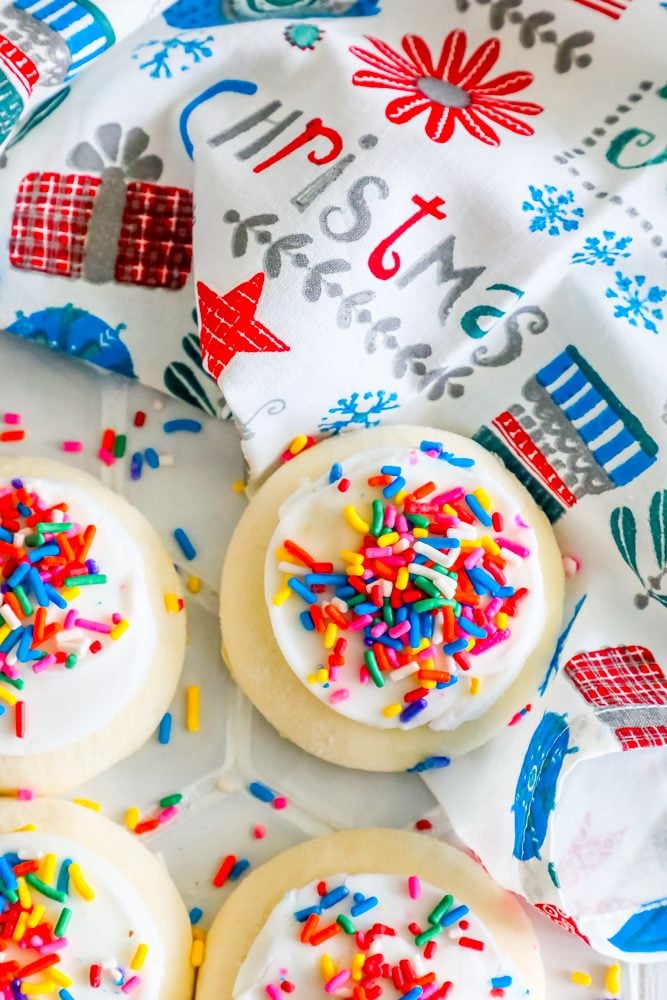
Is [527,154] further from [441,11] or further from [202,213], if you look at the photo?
[202,213]

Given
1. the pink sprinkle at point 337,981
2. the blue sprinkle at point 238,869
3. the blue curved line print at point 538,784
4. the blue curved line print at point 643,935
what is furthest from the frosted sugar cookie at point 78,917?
the blue curved line print at point 643,935

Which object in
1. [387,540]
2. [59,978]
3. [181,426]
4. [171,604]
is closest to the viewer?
[59,978]

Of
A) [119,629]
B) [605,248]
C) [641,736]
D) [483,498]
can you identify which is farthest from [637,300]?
[119,629]

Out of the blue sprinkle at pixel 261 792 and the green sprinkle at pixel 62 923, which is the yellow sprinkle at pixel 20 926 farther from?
the blue sprinkle at pixel 261 792

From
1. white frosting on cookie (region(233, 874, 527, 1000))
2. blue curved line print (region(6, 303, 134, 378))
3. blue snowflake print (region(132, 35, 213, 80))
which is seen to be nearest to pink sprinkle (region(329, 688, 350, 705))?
white frosting on cookie (region(233, 874, 527, 1000))

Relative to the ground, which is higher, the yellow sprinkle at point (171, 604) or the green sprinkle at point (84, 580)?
the green sprinkle at point (84, 580)

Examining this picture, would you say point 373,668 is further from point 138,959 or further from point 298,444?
point 138,959
